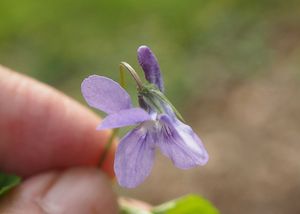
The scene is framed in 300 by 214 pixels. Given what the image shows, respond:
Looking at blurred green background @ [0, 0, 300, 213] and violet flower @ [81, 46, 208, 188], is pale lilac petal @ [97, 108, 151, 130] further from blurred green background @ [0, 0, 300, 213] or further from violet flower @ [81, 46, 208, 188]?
blurred green background @ [0, 0, 300, 213]

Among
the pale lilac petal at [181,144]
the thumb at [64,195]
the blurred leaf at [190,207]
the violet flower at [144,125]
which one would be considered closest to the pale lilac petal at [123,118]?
the violet flower at [144,125]

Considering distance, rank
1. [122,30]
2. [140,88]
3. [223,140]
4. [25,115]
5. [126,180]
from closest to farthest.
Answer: [126,180] < [140,88] < [25,115] < [223,140] < [122,30]

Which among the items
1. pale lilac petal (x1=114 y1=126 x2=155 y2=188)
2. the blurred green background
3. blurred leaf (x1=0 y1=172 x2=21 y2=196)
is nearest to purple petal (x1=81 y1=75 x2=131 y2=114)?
pale lilac petal (x1=114 y1=126 x2=155 y2=188)

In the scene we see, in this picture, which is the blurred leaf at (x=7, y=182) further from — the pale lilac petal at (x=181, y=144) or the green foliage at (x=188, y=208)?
the pale lilac petal at (x=181, y=144)

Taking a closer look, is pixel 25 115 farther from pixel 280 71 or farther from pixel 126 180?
pixel 280 71

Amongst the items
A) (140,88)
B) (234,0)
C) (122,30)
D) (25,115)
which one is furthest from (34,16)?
(140,88)

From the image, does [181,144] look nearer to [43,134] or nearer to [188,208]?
[188,208]
